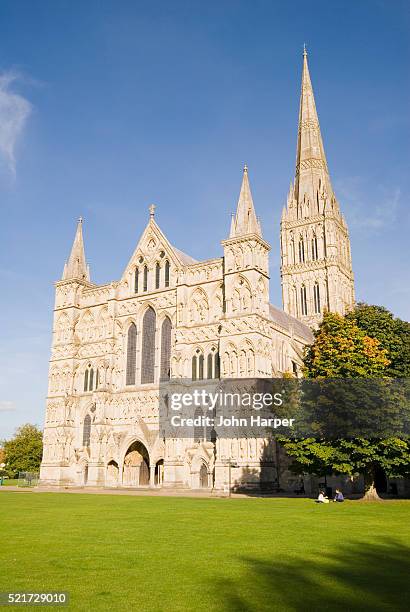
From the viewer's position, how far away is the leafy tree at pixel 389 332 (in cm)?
3865

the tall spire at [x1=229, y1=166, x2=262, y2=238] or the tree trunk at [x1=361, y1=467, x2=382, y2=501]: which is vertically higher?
the tall spire at [x1=229, y1=166, x2=262, y2=238]

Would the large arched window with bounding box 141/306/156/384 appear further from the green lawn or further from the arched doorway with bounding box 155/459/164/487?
the green lawn

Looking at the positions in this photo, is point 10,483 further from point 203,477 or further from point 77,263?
point 203,477

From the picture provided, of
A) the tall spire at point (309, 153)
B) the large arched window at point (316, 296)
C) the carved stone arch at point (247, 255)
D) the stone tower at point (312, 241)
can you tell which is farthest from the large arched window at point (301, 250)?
the carved stone arch at point (247, 255)

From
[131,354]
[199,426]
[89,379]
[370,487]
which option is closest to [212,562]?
[370,487]

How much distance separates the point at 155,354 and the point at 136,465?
1041 centimetres

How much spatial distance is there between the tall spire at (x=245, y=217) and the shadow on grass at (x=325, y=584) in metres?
39.3

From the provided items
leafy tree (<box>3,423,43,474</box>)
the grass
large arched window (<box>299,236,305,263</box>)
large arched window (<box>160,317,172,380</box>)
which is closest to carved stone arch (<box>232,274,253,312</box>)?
large arched window (<box>160,317,172,380</box>)

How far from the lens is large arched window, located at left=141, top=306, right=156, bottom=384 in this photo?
54.5m

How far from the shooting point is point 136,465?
5291 centimetres

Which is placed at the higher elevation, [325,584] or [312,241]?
[312,241]

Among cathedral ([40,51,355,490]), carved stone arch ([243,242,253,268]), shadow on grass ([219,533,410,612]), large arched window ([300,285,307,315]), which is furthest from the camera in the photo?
large arched window ([300,285,307,315])

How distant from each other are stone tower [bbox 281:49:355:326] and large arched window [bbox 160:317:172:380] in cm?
3090

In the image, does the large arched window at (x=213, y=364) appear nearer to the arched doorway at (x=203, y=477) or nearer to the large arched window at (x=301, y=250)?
the arched doorway at (x=203, y=477)
